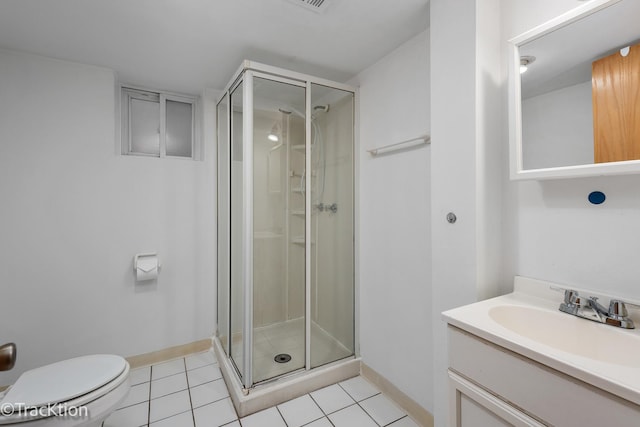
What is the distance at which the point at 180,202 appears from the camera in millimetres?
2543

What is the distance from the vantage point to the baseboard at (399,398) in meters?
1.72

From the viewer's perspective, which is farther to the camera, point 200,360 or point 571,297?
point 200,360

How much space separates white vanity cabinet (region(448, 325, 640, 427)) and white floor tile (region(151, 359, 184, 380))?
2.17 metres

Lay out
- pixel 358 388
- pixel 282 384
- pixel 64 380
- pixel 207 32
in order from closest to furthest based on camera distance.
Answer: pixel 64 380, pixel 207 32, pixel 282 384, pixel 358 388

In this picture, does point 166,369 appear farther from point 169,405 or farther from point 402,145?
point 402,145

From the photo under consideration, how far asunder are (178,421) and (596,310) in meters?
2.25

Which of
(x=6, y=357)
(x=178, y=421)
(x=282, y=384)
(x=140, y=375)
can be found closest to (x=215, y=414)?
(x=178, y=421)

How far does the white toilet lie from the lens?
4.22ft

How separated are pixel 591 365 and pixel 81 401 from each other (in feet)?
6.65

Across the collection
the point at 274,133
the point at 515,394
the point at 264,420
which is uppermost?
the point at 274,133

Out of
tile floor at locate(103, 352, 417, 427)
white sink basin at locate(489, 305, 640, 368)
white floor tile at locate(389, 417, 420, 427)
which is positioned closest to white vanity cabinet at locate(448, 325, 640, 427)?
white sink basin at locate(489, 305, 640, 368)

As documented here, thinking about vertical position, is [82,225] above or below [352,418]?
above

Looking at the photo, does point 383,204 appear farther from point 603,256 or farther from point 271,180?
point 603,256

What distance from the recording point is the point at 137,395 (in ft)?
6.67
